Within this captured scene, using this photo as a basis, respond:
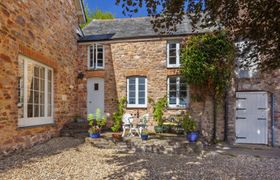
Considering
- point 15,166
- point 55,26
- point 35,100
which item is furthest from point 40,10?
point 15,166

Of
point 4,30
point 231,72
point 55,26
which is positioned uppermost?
point 55,26

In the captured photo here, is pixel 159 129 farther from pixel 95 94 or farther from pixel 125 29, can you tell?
pixel 125 29

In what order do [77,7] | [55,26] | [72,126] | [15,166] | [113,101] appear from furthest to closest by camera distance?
[77,7], [113,101], [72,126], [55,26], [15,166]

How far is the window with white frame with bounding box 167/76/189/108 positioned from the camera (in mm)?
10125

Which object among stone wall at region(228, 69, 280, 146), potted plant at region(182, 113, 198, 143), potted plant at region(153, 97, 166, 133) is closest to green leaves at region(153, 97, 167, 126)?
potted plant at region(153, 97, 166, 133)

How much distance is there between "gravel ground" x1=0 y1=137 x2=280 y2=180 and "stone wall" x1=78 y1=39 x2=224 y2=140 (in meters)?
2.76

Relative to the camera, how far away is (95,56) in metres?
11.2

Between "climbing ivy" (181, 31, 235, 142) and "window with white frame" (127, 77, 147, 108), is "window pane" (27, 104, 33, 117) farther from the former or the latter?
"climbing ivy" (181, 31, 235, 142)

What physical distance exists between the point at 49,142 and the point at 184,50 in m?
6.75

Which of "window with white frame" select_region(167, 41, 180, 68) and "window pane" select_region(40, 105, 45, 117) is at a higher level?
"window with white frame" select_region(167, 41, 180, 68)

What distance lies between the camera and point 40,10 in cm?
774

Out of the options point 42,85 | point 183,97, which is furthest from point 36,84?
point 183,97

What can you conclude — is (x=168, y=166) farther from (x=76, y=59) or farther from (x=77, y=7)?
(x=77, y=7)

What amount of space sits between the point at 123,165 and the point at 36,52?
4858 millimetres
